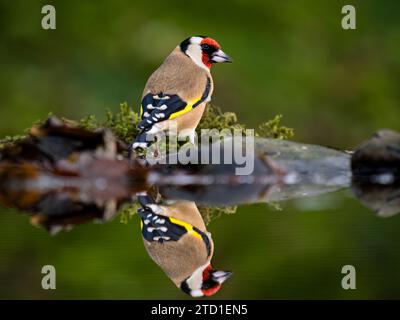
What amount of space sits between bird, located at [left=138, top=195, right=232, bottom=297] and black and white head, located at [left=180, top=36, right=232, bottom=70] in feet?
8.10

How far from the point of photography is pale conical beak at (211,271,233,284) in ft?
14.6

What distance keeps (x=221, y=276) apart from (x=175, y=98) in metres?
2.46

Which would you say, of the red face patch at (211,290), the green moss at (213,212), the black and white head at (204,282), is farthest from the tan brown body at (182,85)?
the red face patch at (211,290)

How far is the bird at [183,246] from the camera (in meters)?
4.42

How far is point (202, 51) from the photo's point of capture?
743cm

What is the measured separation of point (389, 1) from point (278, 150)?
4.80m

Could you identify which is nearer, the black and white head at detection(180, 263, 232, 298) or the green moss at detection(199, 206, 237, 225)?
the black and white head at detection(180, 263, 232, 298)

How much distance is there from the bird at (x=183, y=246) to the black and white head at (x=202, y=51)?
2470 mm

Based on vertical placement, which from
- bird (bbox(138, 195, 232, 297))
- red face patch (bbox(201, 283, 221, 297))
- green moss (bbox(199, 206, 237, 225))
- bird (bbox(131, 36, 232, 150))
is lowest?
red face patch (bbox(201, 283, 221, 297))

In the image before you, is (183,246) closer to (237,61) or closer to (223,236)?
(223,236)

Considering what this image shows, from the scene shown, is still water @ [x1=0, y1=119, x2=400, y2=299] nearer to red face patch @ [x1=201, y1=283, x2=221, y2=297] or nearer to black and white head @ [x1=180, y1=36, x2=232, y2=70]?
red face patch @ [x1=201, y1=283, x2=221, y2=297]

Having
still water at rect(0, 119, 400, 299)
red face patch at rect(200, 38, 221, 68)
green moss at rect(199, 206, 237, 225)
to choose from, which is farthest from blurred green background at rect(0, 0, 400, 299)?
green moss at rect(199, 206, 237, 225)

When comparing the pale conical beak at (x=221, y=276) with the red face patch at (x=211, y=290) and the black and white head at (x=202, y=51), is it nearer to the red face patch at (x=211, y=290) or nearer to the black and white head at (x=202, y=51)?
the red face patch at (x=211, y=290)

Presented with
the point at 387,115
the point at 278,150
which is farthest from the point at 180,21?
the point at 278,150
